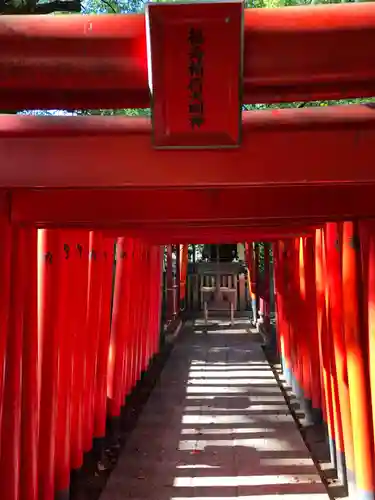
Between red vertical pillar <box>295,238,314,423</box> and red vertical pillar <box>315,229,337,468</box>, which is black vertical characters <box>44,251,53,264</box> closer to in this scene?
red vertical pillar <box>315,229,337,468</box>

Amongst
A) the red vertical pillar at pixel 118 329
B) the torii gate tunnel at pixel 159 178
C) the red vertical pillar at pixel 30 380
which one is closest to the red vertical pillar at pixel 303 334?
the torii gate tunnel at pixel 159 178

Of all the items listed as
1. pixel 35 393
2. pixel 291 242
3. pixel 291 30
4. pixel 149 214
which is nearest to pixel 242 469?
pixel 35 393

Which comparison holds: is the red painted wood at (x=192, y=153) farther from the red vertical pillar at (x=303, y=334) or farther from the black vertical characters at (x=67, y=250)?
the red vertical pillar at (x=303, y=334)

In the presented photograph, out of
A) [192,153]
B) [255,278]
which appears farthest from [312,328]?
[255,278]

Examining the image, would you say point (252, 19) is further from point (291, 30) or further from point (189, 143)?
point (189, 143)

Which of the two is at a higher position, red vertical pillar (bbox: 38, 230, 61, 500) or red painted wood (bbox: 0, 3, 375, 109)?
red painted wood (bbox: 0, 3, 375, 109)

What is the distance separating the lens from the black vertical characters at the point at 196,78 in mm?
1561

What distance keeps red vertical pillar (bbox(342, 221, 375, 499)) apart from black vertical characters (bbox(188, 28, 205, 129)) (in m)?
2.40

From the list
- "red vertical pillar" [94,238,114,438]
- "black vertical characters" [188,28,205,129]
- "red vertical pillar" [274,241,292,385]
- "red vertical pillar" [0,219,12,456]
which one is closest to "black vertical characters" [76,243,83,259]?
"red vertical pillar" [94,238,114,438]

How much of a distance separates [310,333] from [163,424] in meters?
2.23

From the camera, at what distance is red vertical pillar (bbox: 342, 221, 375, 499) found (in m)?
3.73

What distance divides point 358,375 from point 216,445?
8.14 feet

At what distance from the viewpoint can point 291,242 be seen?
7.54 meters

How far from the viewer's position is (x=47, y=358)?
3717 mm
